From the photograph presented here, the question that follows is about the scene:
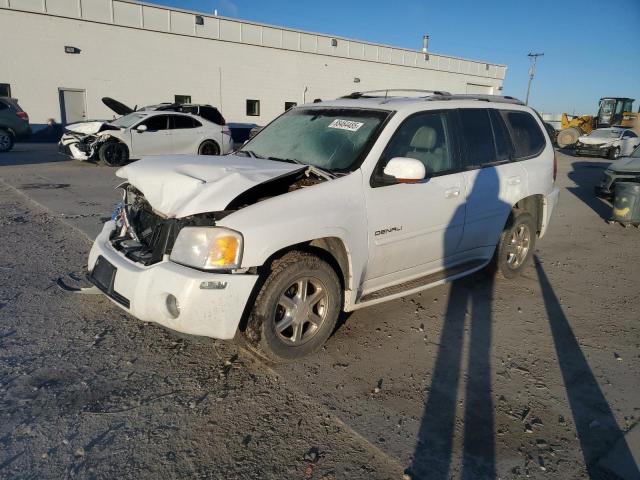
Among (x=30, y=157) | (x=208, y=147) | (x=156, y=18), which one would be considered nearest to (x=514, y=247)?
(x=208, y=147)

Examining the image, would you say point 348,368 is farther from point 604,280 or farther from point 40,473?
point 604,280

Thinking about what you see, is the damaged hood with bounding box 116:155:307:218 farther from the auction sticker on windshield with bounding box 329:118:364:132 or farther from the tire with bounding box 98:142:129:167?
the tire with bounding box 98:142:129:167

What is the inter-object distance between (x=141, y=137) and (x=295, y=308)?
1202 centimetres

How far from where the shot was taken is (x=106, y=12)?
22.4 m

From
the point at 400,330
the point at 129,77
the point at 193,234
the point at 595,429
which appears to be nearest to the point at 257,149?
the point at 193,234

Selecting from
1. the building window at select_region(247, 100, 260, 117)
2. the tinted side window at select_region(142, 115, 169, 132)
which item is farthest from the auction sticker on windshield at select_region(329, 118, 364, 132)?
the building window at select_region(247, 100, 260, 117)

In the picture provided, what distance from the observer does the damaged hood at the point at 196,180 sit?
3.07 metres

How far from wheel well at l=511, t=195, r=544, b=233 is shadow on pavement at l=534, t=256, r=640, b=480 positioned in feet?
4.31

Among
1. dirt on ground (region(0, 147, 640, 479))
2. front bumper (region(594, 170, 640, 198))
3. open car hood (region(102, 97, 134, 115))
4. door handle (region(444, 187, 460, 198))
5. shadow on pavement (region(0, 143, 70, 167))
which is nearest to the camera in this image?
dirt on ground (region(0, 147, 640, 479))

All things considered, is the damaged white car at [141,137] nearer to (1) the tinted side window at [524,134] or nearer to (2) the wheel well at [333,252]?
(1) the tinted side window at [524,134]

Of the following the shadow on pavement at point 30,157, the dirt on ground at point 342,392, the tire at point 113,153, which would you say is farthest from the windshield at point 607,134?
the shadow on pavement at point 30,157

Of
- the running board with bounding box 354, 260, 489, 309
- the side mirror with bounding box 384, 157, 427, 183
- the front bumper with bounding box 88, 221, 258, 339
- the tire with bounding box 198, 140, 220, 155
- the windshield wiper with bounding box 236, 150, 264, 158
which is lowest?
the tire with bounding box 198, 140, 220, 155

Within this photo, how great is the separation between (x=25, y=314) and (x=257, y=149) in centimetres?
239

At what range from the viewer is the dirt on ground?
2477mm
